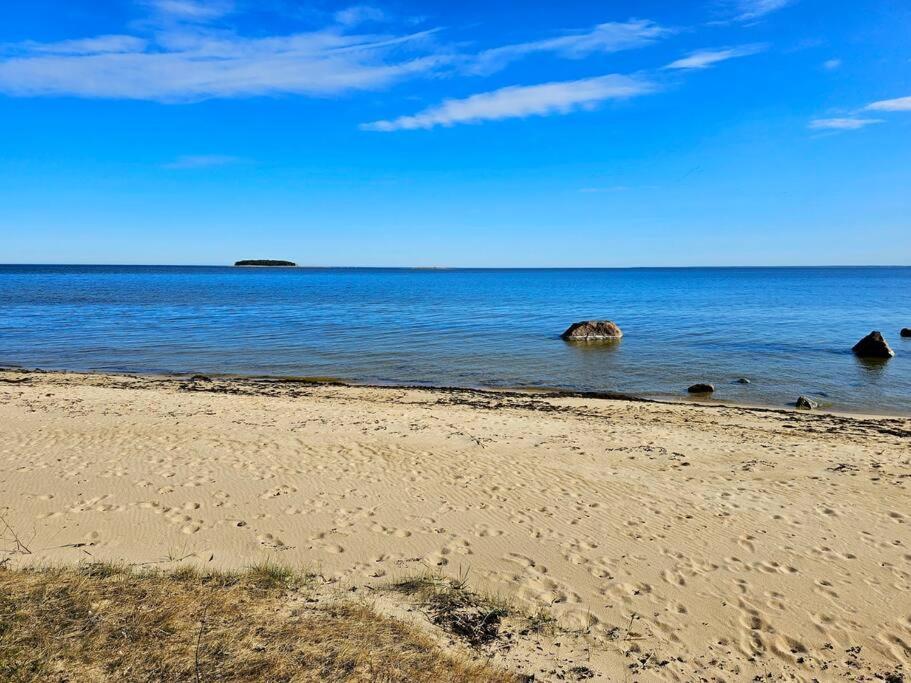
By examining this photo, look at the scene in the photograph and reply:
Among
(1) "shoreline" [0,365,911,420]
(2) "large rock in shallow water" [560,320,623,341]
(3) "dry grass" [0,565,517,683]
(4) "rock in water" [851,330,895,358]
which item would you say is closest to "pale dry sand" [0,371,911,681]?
(3) "dry grass" [0,565,517,683]

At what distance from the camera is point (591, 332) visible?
101ft

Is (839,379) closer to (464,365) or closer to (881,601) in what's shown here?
(464,365)

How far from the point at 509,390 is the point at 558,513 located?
35.4 feet

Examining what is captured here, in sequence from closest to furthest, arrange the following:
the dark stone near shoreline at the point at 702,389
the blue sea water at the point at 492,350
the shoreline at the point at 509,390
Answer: the shoreline at the point at 509,390
the dark stone near shoreline at the point at 702,389
the blue sea water at the point at 492,350

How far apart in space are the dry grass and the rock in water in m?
27.1

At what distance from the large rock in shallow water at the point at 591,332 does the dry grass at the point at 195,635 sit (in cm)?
2619

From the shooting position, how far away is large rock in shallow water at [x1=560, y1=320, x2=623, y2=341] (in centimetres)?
3052

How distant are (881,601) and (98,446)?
12937 millimetres

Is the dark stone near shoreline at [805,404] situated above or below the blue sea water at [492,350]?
below

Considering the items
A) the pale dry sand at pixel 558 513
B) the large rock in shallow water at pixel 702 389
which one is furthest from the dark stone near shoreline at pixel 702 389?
the pale dry sand at pixel 558 513

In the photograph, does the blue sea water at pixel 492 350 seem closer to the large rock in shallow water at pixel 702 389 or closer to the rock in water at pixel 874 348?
the large rock in shallow water at pixel 702 389

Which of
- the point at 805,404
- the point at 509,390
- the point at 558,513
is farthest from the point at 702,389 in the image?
the point at 558,513

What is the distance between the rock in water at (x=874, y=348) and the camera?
24.5 meters

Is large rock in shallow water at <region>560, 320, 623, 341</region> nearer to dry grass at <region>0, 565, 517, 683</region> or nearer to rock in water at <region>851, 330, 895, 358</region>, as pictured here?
rock in water at <region>851, 330, 895, 358</region>
